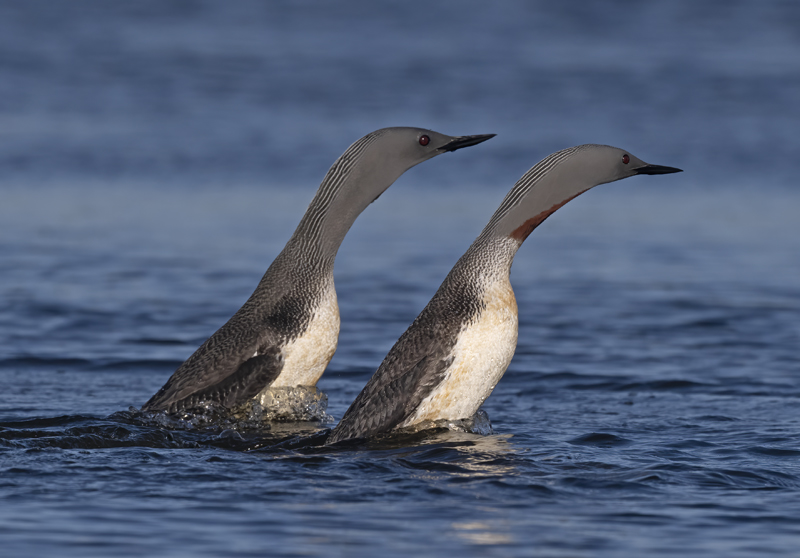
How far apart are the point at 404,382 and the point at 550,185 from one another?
4.64 feet

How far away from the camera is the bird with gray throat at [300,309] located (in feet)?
22.6

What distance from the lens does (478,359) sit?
20.7 feet

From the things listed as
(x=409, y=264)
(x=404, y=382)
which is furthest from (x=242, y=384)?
(x=409, y=264)

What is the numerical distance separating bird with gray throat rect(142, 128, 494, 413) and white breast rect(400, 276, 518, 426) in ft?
3.08

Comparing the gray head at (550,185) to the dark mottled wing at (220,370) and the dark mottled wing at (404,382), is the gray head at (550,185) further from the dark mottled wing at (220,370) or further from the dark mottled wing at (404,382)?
the dark mottled wing at (220,370)

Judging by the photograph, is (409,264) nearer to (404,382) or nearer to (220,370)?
(220,370)

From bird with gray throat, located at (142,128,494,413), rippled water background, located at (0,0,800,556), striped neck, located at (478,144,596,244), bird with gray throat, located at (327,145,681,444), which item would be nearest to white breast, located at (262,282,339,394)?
bird with gray throat, located at (142,128,494,413)

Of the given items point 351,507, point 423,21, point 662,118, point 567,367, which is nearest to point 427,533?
point 351,507

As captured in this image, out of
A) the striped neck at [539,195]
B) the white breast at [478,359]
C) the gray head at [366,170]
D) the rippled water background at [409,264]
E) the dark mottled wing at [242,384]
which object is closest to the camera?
the rippled water background at [409,264]

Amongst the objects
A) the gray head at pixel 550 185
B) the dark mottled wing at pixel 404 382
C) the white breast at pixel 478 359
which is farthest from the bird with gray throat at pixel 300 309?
the white breast at pixel 478 359

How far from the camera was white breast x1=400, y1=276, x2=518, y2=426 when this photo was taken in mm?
6305

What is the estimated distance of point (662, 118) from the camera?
859 inches

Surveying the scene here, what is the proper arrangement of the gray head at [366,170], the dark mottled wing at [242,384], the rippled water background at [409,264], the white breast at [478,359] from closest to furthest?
the rippled water background at [409,264] < the white breast at [478,359] < the dark mottled wing at [242,384] < the gray head at [366,170]

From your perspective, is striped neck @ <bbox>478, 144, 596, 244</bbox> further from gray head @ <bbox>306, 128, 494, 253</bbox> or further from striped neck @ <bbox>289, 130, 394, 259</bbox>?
striped neck @ <bbox>289, 130, 394, 259</bbox>
